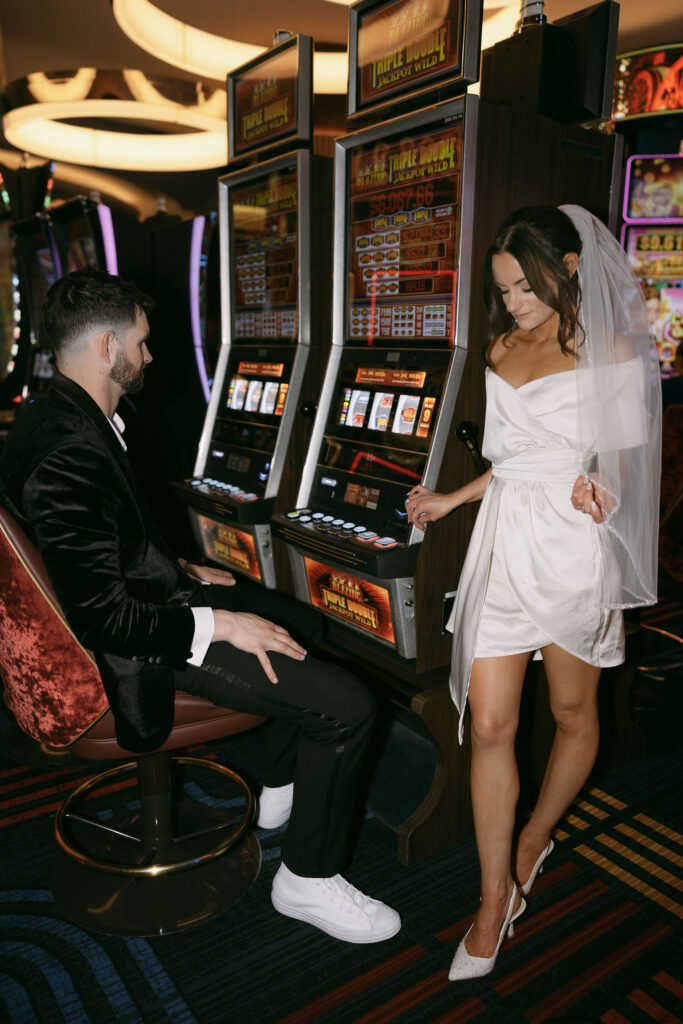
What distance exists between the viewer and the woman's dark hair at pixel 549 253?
5.50ft

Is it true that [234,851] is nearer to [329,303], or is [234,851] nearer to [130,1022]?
[130,1022]

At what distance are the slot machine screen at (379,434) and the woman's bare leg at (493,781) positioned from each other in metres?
0.56

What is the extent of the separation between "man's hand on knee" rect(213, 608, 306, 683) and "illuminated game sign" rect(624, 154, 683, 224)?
240 inches

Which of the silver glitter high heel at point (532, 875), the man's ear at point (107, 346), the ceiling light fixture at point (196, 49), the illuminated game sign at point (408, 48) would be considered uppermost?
the ceiling light fixture at point (196, 49)

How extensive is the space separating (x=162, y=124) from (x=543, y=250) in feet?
22.7

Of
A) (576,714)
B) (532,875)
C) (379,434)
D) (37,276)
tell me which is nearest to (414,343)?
(379,434)

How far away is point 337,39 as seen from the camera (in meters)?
5.89

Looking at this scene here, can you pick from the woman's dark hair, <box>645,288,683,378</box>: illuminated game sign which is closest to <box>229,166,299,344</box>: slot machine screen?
the woman's dark hair

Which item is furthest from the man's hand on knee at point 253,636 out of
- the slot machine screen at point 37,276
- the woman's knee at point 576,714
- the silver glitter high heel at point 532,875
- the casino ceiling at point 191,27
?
the casino ceiling at point 191,27

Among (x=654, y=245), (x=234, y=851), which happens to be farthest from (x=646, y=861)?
(x=654, y=245)

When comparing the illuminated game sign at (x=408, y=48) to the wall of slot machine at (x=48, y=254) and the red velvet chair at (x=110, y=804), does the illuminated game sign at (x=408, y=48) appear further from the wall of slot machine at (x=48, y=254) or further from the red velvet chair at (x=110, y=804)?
the wall of slot machine at (x=48, y=254)

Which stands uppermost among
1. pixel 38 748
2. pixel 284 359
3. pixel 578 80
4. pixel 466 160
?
pixel 578 80

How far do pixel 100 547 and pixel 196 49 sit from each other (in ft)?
18.4

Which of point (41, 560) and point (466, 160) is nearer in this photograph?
point (41, 560)
